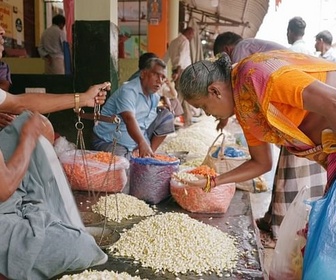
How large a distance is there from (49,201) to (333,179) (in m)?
1.42

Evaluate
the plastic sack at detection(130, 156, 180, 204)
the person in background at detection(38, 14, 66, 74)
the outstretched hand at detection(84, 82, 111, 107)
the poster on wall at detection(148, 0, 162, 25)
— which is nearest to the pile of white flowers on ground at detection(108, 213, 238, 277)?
the plastic sack at detection(130, 156, 180, 204)

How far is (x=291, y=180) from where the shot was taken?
11.2ft

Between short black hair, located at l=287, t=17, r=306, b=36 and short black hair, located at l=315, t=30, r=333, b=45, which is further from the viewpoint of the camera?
short black hair, located at l=315, t=30, r=333, b=45

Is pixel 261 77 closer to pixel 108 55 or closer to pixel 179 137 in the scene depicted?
pixel 108 55

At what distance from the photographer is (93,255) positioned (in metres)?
1.99

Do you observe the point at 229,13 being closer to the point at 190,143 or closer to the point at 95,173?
the point at 190,143

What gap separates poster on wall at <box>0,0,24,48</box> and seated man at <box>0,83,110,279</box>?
6.18 m

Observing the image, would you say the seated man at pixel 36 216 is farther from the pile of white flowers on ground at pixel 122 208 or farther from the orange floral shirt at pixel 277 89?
the orange floral shirt at pixel 277 89

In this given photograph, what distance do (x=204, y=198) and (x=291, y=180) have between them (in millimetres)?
968

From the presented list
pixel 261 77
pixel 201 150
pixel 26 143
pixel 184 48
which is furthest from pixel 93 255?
pixel 184 48

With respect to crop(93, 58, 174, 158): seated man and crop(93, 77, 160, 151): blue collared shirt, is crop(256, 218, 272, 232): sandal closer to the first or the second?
crop(93, 58, 174, 158): seated man

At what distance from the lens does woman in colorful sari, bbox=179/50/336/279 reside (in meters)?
1.59

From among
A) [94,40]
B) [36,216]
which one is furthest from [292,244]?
[94,40]

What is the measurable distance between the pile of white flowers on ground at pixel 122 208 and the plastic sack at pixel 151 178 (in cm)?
11
